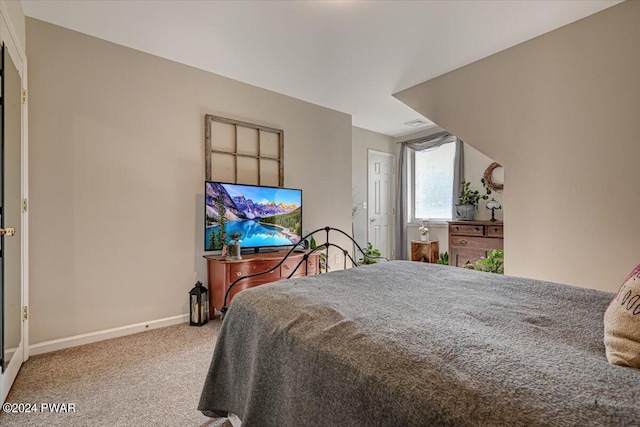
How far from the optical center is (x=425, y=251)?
4969 millimetres

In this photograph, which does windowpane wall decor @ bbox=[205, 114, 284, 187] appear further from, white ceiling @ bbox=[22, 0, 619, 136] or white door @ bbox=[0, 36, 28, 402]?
white door @ bbox=[0, 36, 28, 402]

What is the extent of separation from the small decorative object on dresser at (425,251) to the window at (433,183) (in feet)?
1.79

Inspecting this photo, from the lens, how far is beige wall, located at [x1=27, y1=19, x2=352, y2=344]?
2.35 m

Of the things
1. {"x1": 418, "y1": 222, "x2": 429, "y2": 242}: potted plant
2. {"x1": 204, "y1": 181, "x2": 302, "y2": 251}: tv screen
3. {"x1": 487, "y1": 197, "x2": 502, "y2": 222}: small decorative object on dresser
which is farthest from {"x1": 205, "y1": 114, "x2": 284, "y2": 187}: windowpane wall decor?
{"x1": 487, "y1": 197, "x2": 502, "y2": 222}: small decorative object on dresser

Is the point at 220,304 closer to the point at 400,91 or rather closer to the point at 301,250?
the point at 301,250

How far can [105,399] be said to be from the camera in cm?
174

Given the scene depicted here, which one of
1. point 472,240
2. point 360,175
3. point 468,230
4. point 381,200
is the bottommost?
point 472,240

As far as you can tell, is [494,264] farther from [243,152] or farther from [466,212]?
[243,152]

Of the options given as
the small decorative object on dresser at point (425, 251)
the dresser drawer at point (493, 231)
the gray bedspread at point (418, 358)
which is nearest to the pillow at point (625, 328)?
the gray bedspread at point (418, 358)

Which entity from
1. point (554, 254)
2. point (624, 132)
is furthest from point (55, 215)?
point (624, 132)

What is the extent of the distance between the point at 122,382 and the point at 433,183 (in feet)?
16.1

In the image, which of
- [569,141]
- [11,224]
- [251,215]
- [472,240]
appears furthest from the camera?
[472,240]

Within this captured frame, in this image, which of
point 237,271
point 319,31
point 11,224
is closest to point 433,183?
point 319,31

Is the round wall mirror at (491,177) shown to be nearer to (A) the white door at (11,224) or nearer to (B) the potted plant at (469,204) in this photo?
(B) the potted plant at (469,204)
